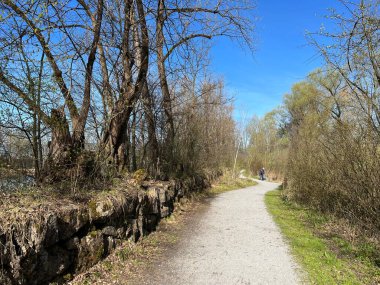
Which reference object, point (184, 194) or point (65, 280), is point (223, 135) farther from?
point (65, 280)

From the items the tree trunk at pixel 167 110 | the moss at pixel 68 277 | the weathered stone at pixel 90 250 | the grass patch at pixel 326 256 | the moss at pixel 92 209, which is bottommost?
the grass patch at pixel 326 256

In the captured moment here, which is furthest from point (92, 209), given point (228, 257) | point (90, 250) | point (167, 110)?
point (167, 110)

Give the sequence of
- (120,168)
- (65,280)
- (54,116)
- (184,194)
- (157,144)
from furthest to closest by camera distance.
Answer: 1. (184,194)
2. (157,144)
3. (120,168)
4. (54,116)
5. (65,280)

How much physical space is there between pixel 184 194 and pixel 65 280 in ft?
31.0

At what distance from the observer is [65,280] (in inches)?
192

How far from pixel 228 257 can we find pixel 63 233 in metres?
3.49

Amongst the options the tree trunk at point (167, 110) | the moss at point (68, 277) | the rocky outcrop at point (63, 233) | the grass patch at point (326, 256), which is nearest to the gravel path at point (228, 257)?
the grass patch at point (326, 256)

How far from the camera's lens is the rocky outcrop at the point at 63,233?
3.98 meters

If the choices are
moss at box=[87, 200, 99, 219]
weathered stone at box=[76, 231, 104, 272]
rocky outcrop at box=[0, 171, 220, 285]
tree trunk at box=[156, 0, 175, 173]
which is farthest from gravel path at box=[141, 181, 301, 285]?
tree trunk at box=[156, 0, 175, 173]

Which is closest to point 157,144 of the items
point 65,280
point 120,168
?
point 120,168

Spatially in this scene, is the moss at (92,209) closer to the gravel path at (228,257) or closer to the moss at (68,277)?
the moss at (68,277)

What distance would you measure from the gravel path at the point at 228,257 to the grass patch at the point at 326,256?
0.31 m

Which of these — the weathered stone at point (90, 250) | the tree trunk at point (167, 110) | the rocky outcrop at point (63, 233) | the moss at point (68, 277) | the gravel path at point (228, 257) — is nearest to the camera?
the rocky outcrop at point (63, 233)

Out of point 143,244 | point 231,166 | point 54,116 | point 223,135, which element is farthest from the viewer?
point 231,166
